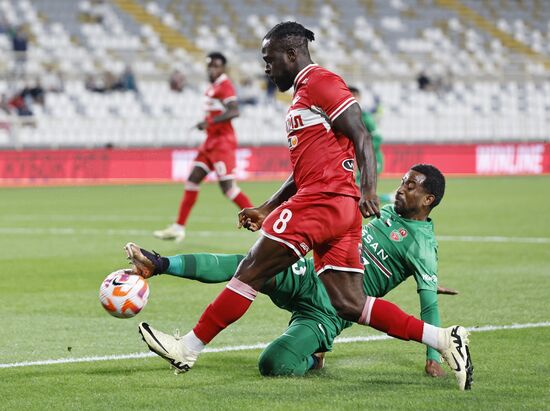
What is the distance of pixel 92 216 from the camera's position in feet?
64.7

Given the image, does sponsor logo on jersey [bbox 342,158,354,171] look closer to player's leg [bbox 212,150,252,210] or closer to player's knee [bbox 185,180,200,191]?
player's knee [bbox 185,180,200,191]

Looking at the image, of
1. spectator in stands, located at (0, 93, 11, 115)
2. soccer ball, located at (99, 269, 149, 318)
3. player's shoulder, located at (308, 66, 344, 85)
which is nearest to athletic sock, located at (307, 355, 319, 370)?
soccer ball, located at (99, 269, 149, 318)

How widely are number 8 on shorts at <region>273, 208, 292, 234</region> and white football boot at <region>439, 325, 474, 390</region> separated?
107 cm

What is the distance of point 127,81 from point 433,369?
29.4 meters

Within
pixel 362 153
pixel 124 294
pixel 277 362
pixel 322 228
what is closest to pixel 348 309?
pixel 322 228

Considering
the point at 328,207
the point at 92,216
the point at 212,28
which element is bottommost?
the point at 92,216

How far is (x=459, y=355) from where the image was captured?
6176 millimetres

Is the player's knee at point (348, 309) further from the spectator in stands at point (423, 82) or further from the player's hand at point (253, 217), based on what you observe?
the spectator in stands at point (423, 82)

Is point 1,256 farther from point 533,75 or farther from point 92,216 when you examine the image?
point 533,75

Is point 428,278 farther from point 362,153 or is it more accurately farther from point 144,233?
point 144,233

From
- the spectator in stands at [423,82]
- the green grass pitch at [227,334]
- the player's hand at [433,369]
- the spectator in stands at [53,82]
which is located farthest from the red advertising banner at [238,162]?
the player's hand at [433,369]

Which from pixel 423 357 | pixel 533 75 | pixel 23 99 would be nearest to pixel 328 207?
pixel 423 357

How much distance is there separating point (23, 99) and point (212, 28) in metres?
10.6

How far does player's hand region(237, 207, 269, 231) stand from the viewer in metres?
7.02
